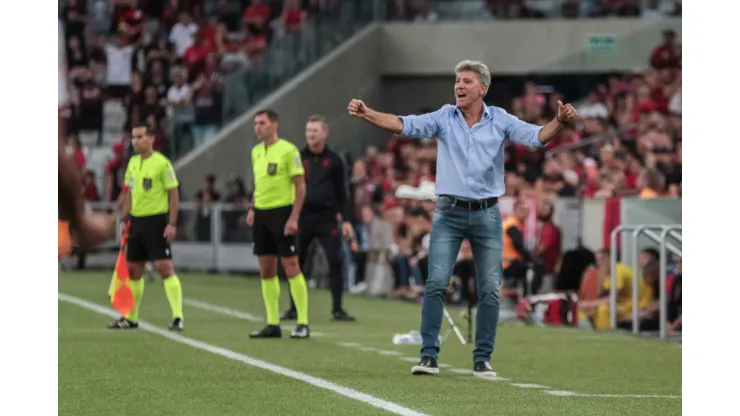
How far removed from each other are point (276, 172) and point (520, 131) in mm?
4365

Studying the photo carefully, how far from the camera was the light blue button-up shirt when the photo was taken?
12.4 m

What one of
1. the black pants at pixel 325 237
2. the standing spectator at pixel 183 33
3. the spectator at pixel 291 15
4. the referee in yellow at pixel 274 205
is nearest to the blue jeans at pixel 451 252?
the referee in yellow at pixel 274 205

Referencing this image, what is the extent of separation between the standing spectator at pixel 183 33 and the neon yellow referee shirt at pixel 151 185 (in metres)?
20.2

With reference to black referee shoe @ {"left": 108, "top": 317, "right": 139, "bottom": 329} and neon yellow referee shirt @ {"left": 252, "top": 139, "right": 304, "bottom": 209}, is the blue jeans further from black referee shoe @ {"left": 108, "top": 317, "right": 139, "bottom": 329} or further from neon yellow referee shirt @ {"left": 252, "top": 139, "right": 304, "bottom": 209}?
black referee shoe @ {"left": 108, "top": 317, "right": 139, "bottom": 329}

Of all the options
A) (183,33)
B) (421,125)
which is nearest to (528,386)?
(421,125)

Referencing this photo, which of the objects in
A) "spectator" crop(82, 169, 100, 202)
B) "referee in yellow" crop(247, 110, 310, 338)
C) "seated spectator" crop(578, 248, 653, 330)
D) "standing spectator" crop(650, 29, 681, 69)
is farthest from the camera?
"spectator" crop(82, 169, 100, 202)

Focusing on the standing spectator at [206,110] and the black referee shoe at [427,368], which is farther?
the standing spectator at [206,110]

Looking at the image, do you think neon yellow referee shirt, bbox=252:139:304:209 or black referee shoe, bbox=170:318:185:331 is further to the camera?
black referee shoe, bbox=170:318:185:331

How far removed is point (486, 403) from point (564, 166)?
16.1 m

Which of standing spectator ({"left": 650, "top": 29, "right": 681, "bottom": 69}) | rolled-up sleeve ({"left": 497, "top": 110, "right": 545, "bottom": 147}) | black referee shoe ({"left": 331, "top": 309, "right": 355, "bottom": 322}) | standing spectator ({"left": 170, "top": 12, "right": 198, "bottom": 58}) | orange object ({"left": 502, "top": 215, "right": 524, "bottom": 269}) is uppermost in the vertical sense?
standing spectator ({"left": 170, "top": 12, "right": 198, "bottom": 58})

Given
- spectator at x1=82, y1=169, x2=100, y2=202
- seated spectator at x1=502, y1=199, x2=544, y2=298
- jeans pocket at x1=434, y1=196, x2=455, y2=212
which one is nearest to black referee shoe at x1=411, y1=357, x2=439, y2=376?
jeans pocket at x1=434, y1=196, x2=455, y2=212

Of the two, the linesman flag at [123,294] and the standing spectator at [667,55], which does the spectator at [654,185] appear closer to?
the linesman flag at [123,294]

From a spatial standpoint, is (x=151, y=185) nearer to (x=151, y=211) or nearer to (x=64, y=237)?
(x=151, y=211)

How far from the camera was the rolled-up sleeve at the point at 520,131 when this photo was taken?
12125mm
